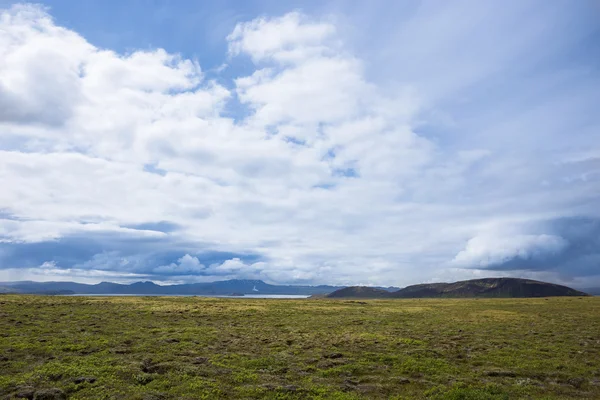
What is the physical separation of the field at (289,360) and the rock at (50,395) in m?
0.11

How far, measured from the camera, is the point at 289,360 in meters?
33.8

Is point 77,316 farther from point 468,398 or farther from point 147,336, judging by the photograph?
point 468,398

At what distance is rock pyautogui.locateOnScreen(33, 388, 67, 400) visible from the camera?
2253 centimetres

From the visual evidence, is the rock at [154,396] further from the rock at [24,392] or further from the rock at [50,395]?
the rock at [24,392]

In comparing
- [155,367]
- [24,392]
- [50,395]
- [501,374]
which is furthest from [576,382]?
[24,392]

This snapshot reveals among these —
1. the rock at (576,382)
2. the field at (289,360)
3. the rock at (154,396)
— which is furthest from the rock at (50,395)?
the rock at (576,382)

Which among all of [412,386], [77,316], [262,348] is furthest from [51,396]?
[77,316]

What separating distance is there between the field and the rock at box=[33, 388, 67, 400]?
110 millimetres

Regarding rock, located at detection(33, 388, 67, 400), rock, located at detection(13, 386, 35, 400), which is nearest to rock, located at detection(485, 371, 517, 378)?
rock, located at detection(33, 388, 67, 400)

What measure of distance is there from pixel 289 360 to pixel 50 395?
18187 mm

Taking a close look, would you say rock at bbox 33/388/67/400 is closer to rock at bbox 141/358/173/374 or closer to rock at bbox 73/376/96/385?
rock at bbox 73/376/96/385

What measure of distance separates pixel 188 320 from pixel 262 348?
26428 millimetres

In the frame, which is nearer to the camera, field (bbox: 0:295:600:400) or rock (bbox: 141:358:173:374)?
field (bbox: 0:295:600:400)

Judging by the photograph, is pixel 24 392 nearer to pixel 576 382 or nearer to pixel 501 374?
pixel 501 374
